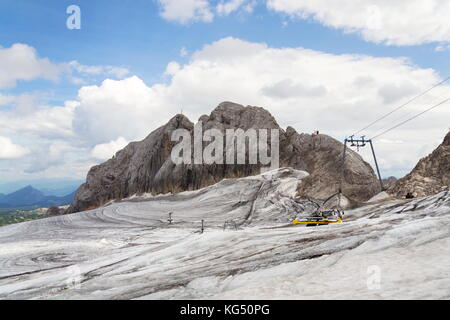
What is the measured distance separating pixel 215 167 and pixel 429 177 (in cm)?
2988

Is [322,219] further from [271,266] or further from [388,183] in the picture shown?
[388,183]

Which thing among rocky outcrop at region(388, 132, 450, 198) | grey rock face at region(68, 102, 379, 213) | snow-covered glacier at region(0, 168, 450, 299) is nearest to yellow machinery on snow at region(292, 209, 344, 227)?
snow-covered glacier at region(0, 168, 450, 299)

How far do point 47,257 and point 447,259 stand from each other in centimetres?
2365

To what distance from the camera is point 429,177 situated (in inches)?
1638

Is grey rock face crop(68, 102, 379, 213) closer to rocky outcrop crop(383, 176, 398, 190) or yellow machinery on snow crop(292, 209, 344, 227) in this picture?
rocky outcrop crop(383, 176, 398, 190)

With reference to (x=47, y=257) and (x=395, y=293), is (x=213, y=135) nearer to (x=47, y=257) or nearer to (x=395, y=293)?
(x=47, y=257)

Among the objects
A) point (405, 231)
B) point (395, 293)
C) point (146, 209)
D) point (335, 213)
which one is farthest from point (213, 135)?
point (395, 293)

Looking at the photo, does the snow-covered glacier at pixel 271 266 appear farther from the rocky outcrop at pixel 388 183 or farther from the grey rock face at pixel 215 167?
the grey rock face at pixel 215 167

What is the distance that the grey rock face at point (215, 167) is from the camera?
4803cm

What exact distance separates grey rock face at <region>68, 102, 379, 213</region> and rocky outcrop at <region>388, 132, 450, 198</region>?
6410mm

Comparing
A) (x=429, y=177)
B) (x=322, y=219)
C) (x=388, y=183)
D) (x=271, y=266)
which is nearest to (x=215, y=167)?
(x=429, y=177)

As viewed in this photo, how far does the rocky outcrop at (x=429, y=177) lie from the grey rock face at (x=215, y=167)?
6410 millimetres

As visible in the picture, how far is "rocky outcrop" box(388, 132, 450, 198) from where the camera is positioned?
3841 cm

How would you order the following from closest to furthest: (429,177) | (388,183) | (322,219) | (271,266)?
(271,266), (322,219), (429,177), (388,183)
